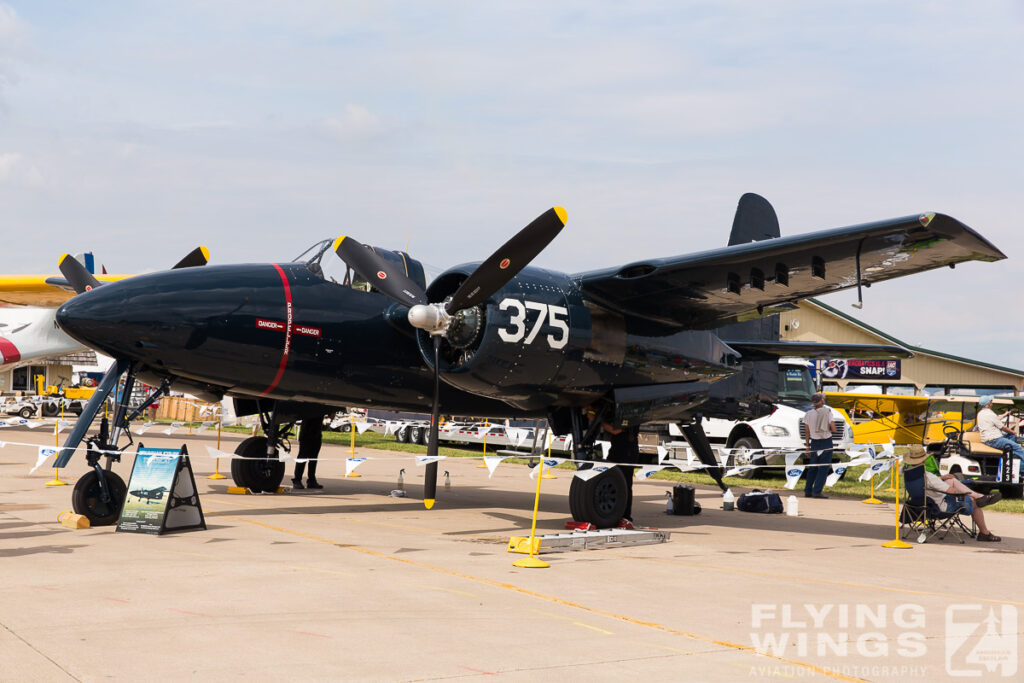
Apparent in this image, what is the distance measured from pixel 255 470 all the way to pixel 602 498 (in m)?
6.53

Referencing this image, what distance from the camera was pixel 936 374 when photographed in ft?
201

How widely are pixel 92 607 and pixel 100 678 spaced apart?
73.0 inches

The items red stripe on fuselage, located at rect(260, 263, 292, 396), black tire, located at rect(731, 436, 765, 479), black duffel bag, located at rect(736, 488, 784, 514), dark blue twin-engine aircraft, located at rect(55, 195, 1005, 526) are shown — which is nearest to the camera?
dark blue twin-engine aircraft, located at rect(55, 195, 1005, 526)

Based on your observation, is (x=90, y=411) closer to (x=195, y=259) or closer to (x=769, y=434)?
(x=195, y=259)

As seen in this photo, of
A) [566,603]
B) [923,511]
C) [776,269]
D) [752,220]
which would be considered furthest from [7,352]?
[566,603]

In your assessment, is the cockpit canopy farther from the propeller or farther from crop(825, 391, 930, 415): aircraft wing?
crop(825, 391, 930, 415): aircraft wing

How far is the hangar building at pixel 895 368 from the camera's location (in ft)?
187

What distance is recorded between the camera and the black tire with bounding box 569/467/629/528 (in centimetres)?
1129

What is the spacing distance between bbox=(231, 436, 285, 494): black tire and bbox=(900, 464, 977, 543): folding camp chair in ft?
32.6

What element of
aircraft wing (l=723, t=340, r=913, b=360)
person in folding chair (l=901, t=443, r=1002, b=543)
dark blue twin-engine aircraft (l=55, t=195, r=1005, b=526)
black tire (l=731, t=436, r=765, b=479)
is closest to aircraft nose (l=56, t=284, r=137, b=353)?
dark blue twin-engine aircraft (l=55, t=195, r=1005, b=526)

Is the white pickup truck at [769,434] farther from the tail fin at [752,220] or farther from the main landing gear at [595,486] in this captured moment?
the main landing gear at [595,486]

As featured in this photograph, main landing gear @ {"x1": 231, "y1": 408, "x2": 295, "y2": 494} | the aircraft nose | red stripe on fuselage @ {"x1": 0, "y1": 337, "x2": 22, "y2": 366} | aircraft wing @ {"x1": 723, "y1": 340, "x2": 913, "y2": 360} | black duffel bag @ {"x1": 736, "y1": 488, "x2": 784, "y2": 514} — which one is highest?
red stripe on fuselage @ {"x1": 0, "y1": 337, "x2": 22, "y2": 366}

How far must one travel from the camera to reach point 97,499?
10305mm

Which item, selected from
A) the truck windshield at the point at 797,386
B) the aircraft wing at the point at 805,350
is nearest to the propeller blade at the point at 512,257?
the aircraft wing at the point at 805,350
